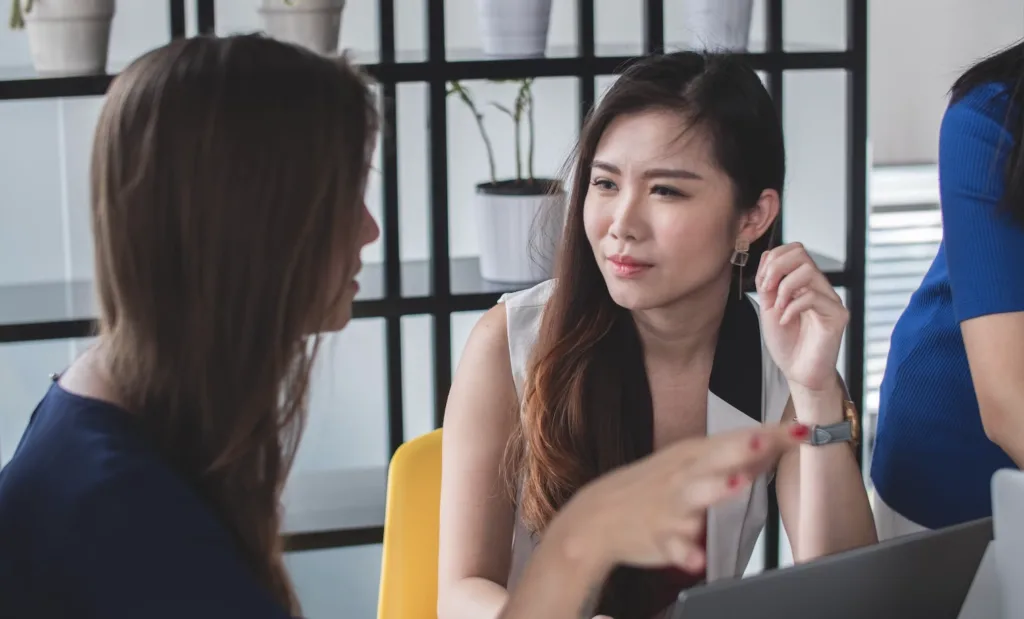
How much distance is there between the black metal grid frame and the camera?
2365 millimetres

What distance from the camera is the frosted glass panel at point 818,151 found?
10.1 ft

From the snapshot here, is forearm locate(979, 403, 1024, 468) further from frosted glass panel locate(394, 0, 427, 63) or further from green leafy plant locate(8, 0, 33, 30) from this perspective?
green leafy plant locate(8, 0, 33, 30)

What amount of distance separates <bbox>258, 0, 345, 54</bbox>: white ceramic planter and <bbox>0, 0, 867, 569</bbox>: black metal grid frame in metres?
0.09

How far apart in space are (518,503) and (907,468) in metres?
0.52

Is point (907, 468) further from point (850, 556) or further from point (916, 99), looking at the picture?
point (916, 99)

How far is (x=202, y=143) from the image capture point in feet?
3.28

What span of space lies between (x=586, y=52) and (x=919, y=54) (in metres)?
1.05

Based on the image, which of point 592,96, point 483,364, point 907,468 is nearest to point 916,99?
point 592,96

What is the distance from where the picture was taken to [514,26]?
8.14 ft

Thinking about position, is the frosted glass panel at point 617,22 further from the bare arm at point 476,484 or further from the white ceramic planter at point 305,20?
the bare arm at point 476,484

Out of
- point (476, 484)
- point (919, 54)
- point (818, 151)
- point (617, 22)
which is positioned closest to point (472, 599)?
point (476, 484)

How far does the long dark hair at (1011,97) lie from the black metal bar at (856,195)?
92 centimetres

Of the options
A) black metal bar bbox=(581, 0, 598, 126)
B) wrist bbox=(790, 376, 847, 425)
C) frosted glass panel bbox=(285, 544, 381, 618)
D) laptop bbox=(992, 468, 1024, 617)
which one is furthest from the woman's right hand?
frosted glass panel bbox=(285, 544, 381, 618)

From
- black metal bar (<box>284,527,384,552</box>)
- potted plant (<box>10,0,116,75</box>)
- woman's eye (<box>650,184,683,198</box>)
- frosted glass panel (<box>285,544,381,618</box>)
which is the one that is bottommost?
frosted glass panel (<box>285,544,381,618</box>)
